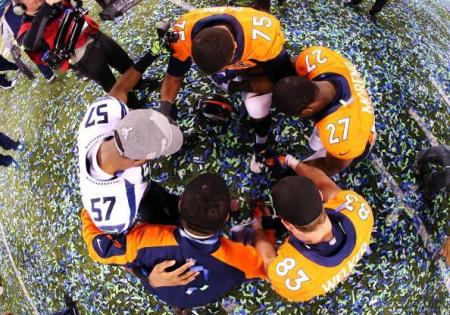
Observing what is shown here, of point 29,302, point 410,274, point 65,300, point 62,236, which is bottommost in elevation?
point 29,302

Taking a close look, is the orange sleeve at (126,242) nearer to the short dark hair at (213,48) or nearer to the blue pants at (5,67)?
the short dark hair at (213,48)

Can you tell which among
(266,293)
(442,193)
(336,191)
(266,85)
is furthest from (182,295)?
(442,193)

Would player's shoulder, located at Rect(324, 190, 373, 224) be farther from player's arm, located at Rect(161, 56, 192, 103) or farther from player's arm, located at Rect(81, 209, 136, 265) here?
player's arm, located at Rect(161, 56, 192, 103)

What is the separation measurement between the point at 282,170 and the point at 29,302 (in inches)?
180

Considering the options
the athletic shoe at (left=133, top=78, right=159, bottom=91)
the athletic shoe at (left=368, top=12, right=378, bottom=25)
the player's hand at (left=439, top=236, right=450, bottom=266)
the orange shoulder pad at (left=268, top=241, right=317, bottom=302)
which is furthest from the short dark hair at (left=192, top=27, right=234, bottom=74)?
the athletic shoe at (left=368, top=12, right=378, bottom=25)

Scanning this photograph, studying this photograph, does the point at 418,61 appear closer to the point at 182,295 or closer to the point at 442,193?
the point at 442,193

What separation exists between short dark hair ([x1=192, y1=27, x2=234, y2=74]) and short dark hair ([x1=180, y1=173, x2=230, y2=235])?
1131 millimetres

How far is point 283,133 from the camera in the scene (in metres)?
4.78

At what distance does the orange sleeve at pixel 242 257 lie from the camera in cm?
315

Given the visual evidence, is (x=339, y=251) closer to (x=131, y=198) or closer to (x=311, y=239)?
(x=311, y=239)

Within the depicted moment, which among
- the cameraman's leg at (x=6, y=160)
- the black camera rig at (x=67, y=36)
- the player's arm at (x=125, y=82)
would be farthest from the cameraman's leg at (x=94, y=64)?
the cameraman's leg at (x=6, y=160)

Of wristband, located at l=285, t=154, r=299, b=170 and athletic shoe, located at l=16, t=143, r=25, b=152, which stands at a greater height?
wristband, located at l=285, t=154, r=299, b=170

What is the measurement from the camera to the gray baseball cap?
8.75 ft

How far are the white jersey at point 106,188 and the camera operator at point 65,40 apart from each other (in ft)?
6.01
